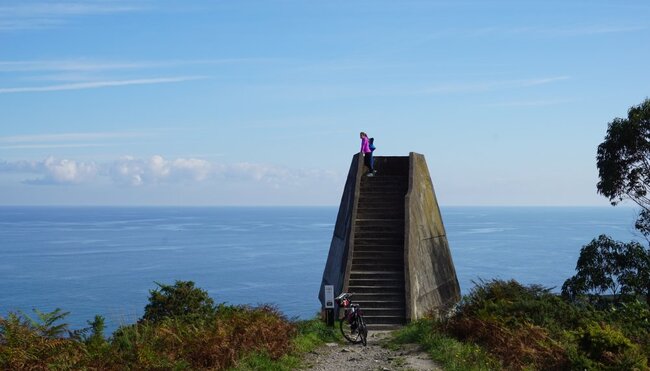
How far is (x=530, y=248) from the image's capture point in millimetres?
157375

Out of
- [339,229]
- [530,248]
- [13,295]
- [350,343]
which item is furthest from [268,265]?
[350,343]

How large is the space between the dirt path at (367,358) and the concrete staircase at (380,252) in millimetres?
3602

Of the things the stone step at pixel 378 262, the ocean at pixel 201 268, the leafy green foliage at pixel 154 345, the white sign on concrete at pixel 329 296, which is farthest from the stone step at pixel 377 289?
the ocean at pixel 201 268

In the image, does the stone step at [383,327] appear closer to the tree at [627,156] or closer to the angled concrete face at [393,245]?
the angled concrete face at [393,245]

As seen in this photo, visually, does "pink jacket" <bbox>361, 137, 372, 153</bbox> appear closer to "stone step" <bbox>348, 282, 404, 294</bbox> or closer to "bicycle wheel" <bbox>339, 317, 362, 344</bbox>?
"stone step" <bbox>348, 282, 404, 294</bbox>

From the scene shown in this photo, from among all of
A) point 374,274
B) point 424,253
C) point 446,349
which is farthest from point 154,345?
point 424,253

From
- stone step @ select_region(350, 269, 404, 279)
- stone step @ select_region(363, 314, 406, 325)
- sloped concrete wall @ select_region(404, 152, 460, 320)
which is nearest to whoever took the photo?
stone step @ select_region(363, 314, 406, 325)

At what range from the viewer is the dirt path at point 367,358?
13.9 meters

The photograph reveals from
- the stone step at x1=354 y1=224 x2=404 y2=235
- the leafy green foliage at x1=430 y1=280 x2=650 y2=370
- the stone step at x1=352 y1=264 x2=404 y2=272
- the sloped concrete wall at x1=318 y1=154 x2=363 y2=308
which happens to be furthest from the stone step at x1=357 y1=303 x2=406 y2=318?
the stone step at x1=354 y1=224 x2=404 y2=235

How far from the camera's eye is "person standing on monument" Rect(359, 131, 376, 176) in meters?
27.0

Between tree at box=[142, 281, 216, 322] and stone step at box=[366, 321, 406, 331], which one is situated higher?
stone step at box=[366, 321, 406, 331]

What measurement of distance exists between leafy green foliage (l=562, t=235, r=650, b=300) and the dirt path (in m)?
15.3

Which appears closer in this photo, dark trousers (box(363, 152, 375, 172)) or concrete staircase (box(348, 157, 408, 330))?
concrete staircase (box(348, 157, 408, 330))

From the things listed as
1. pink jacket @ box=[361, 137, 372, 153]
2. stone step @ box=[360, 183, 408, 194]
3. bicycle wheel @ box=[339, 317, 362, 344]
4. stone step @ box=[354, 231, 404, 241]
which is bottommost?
bicycle wheel @ box=[339, 317, 362, 344]
